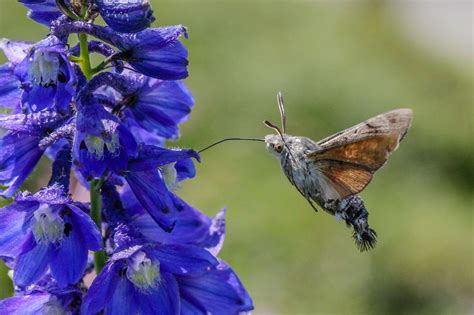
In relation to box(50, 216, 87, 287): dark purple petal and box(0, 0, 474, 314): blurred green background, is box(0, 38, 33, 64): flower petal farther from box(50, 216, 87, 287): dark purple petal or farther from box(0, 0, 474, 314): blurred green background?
box(0, 0, 474, 314): blurred green background

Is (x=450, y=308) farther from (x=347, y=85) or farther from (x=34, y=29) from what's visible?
(x=34, y=29)

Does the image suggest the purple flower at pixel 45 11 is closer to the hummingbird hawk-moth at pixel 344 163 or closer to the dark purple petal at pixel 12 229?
the dark purple petal at pixel 12 229

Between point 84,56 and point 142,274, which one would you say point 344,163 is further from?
point 84,56

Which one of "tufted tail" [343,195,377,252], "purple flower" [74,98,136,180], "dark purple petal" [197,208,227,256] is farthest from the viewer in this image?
"tufted tail" [343,195,377,252]

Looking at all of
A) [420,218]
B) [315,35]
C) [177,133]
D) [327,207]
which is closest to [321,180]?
[327,207]

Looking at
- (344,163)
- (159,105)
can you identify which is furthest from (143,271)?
(344,163)

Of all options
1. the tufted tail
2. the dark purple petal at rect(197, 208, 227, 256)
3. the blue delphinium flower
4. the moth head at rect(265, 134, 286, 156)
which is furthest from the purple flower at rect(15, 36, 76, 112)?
the tufted tail
